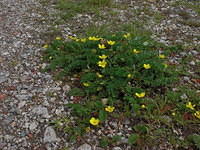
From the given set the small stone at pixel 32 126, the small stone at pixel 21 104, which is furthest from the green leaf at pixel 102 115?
the small stone at pixel 21 104

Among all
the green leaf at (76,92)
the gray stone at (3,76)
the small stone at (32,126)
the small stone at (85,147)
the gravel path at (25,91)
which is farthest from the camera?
the gray stone at (3,76)

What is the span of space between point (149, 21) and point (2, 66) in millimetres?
3394

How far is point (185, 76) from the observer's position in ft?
15.2

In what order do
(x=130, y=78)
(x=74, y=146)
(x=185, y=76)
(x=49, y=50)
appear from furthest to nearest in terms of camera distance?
(x=49, y=50) → (x=185, y=76) → (x=130, y=78) → (x=74, y=146)

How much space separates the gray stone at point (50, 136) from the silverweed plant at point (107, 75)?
166 mm

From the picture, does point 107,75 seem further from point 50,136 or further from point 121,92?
point 50,136

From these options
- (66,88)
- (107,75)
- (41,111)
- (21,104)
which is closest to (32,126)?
(41,111)

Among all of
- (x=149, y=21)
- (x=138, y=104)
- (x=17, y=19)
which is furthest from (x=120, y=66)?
(x=17, y=19)

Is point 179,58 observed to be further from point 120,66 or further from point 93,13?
point 93,13

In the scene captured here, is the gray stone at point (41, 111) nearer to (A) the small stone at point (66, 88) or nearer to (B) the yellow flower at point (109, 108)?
(A) the small stone at point (66, 88)

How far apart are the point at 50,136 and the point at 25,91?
1028mm

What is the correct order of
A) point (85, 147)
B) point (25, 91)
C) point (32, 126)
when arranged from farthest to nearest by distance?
point (25, 91)
point (32, 126)
point (85, 147)

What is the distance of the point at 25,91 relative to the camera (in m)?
4.24

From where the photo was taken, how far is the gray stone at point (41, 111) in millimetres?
3809
